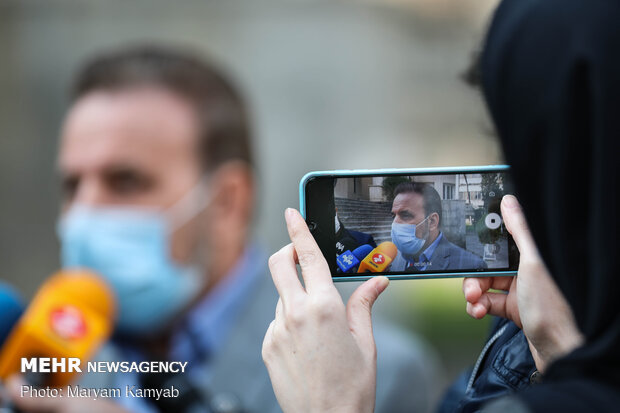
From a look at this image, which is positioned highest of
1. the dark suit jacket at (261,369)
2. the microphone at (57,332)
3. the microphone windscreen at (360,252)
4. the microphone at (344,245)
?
the microphone at (344,245)

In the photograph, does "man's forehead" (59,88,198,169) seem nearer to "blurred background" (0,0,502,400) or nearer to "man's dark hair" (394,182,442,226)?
"man's dark hair" (394,182,442,226)

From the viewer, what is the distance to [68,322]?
6.22ft

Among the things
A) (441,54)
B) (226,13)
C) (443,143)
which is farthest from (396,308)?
(226,13)

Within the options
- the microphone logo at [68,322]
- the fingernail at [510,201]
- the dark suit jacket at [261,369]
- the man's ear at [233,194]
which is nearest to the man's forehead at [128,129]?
the man's ear at [233,194]

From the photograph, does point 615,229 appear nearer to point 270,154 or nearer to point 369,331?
point 369,331

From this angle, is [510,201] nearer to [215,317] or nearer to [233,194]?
[215,317]

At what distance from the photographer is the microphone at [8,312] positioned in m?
1.80

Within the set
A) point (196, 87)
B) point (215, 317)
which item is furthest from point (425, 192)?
point (196, 87)

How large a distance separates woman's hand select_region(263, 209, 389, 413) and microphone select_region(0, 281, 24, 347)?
3.73ft

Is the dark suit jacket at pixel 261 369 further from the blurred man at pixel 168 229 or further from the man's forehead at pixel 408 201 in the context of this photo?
the man's forehead at pixel 408 201

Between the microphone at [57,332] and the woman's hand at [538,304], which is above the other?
the woman's hand at [538,304]

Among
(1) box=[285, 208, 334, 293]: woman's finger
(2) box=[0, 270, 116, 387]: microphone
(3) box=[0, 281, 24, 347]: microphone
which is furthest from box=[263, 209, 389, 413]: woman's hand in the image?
(3) box=[0, 281, 24, 347]: microphone

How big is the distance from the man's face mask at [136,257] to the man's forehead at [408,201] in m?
1.79

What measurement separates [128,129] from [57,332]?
44.0 inches
